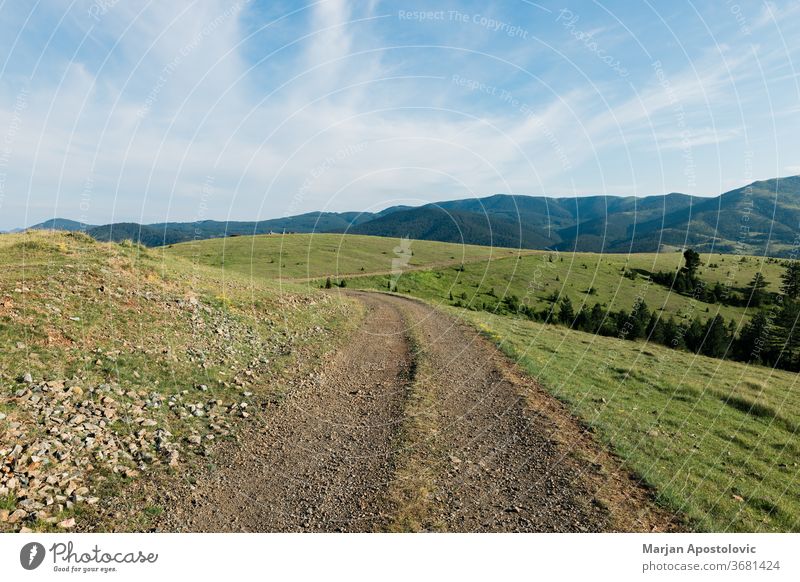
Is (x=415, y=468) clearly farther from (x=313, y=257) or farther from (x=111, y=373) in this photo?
(x=313, y=257)

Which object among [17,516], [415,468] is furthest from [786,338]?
[17,516]

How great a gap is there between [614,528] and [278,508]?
6724 millimetres

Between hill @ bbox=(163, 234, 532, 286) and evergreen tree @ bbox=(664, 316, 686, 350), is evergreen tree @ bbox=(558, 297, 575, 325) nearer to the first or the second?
evergreen tree @ bbox=(664, 316, 686, 350)

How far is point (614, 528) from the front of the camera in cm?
799

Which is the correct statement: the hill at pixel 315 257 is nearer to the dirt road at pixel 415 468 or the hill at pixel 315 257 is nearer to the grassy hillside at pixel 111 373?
the grassy hillside at pixel 111 373

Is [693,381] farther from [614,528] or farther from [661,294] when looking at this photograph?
[661,294]

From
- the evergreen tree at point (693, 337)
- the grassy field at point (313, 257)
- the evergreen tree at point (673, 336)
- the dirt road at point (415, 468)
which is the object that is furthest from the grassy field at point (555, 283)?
the dirt road at point (415, 468)

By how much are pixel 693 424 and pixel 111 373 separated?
798 inches

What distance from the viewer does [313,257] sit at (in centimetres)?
7775

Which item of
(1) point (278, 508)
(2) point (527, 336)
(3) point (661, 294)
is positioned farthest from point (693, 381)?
(3) point (661, 294)

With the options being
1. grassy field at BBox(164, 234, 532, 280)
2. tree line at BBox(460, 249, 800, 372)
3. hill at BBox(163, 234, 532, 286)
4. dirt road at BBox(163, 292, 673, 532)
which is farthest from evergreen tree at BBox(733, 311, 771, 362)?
grassy field at BBox(164, 234, 532, 280)

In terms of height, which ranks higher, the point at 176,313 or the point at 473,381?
the point at 176,313

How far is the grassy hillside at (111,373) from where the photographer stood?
26.5 ft

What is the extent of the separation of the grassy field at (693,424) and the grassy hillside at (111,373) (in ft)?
36.3
